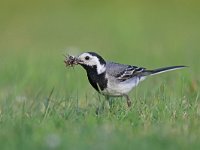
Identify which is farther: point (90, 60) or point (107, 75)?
point (107, 75)

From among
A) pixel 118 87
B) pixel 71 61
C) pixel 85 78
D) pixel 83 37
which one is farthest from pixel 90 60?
pixel 83 37

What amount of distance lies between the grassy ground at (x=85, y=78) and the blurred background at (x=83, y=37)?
24mm

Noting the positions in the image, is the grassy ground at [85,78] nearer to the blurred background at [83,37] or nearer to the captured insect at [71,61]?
the blurred background at [83,37]

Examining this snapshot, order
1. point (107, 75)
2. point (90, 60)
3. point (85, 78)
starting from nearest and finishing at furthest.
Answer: point (90, 60) < point (107, 75) < point (85, 78)

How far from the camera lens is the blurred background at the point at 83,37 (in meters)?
12.3

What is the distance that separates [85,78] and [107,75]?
11.0 feet

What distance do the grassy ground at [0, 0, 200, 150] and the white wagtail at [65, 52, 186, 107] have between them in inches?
5.8

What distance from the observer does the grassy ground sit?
6984 millimetres

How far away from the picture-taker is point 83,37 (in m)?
18.8

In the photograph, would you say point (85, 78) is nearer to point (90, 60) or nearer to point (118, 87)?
point (118, 87)

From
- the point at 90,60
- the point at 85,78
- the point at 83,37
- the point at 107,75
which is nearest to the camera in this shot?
the point at 90,60

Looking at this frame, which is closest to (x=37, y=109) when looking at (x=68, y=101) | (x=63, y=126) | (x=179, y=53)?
(x=68, y=101)

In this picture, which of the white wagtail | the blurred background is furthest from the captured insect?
the blurred background

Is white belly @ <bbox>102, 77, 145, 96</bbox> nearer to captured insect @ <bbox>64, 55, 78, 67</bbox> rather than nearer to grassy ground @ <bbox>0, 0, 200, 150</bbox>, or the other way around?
grassy ground @ <bbox>0, 0, 200, 150</bbox>
